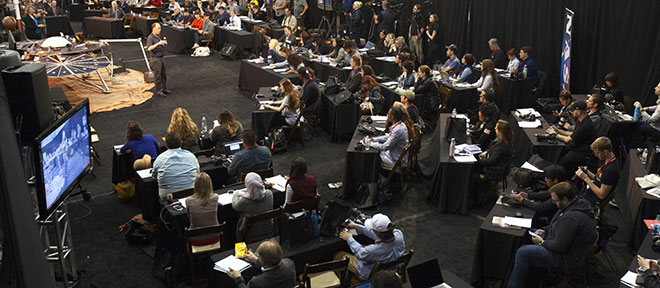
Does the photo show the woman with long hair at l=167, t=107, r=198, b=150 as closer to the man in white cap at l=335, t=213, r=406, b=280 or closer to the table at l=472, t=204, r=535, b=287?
the man in white cap at l=335, t=213, r=406, b=280

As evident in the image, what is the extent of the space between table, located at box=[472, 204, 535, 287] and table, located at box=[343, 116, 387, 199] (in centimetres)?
216

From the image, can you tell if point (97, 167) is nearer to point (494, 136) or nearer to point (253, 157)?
point (253, 157)

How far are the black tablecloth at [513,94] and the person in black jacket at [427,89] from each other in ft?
4.88

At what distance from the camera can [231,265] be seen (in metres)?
5.00

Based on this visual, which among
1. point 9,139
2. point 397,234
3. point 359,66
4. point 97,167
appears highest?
point 9,139

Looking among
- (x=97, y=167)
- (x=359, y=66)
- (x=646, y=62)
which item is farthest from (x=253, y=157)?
(x=646, y=62)

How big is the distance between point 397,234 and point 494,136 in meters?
3.49

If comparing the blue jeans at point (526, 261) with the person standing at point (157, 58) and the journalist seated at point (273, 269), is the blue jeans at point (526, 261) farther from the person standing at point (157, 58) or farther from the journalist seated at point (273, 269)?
the person standing at point (157, 58)

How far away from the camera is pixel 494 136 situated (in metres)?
7.97

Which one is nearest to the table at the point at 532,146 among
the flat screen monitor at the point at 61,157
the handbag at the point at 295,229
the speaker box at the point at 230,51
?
the handbag at the point at 295,229

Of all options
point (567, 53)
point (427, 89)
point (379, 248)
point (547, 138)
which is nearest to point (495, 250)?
point (379, 248)

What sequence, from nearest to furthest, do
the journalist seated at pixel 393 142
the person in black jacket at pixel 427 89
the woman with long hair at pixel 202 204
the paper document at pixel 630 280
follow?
the paper document at pixel 630 280 → the woman with long hair at pixel 202 204 → the journalist seated at pixel 393 142 → the person in black jacket at pixel 427 89

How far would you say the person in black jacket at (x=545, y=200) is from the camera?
585 cm

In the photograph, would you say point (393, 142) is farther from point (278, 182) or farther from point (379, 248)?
point (379, 248)
